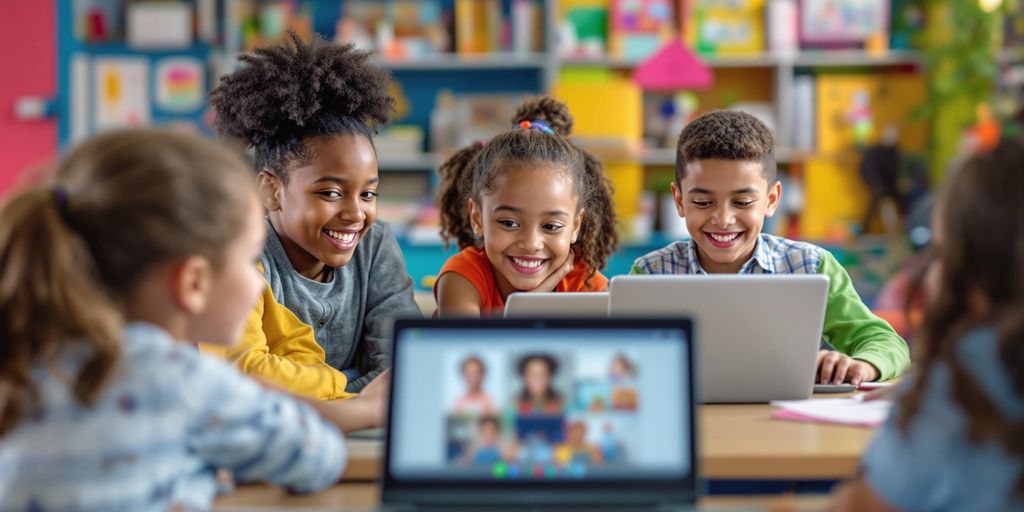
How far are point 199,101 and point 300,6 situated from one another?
0.70 m

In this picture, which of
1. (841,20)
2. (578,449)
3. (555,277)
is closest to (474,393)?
(578,449)

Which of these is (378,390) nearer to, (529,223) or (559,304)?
(559,304)

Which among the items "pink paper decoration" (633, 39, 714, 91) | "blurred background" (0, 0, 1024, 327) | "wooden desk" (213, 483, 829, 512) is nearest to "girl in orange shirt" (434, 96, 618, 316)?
"wooden desk" (213, 483, 829, 512)

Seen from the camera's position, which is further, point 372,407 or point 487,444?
point 372,407

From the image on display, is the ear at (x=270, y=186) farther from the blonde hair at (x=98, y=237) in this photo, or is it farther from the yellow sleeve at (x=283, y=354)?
the blonde hair at (x=98, y=237)

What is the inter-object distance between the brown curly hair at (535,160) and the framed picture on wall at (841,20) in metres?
2.72

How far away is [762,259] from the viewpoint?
2.13 m

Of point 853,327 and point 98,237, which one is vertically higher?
point 98,237

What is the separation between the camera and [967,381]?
0.95 meters

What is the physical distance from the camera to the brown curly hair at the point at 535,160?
2080mm

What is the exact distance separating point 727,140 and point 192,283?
1.28 m

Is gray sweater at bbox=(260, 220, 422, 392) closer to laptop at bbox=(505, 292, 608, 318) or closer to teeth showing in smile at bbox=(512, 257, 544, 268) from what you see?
teeth showing in smile at bbox=(512, 257, 544, 268)

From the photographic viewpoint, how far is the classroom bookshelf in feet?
15.6

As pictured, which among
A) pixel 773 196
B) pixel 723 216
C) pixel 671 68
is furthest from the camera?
pixel 671 68
